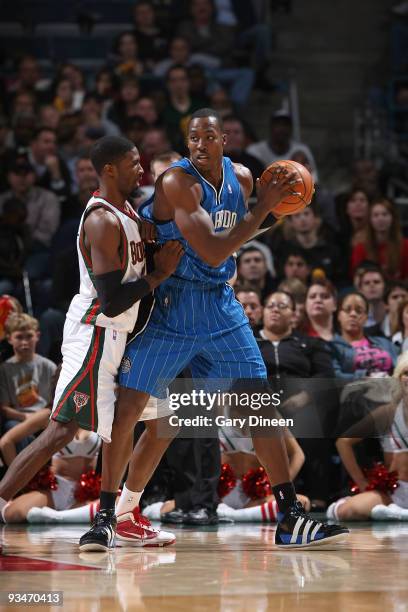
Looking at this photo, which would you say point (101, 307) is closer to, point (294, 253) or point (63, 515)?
point (63, 515)

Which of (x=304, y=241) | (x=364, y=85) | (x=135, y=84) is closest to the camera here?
(x=304, y=241)

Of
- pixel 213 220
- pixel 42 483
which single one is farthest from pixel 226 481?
pixel 213 220

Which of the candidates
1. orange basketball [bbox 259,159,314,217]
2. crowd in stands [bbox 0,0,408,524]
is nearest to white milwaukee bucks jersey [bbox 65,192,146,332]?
orange basketball [bbox 259,159,314,217]

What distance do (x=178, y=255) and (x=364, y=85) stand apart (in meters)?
8.80

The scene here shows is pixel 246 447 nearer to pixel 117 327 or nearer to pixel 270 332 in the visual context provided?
pixel 270 332

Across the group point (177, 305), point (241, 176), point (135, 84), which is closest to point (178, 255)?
point (177, 305)

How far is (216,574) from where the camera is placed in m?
4.32

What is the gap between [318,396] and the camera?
7133mm

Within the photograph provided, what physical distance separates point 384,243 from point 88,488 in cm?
365

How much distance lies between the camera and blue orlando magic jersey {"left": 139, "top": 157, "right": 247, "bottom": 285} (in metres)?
5.05

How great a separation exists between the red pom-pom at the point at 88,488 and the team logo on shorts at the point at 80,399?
1.85m

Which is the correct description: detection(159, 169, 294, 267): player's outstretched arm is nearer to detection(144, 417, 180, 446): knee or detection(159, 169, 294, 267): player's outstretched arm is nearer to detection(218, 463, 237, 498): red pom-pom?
detection(144, 417, 180, 446): knee

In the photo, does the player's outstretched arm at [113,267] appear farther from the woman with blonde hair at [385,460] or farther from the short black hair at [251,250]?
the short black hair at [251,250]

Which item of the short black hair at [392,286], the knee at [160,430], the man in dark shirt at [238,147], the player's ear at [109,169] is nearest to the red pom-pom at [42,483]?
the knee at [160,430]
